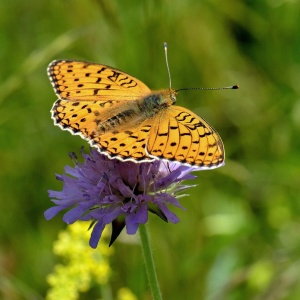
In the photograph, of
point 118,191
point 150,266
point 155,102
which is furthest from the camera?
point 155,102

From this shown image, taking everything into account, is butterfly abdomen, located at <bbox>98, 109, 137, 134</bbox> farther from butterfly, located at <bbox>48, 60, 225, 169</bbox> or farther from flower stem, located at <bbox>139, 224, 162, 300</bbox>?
flower stem, located at <bbox>139, 224, 162, 300</bbox>

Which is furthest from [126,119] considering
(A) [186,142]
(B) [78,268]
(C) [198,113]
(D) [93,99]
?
(C) [198,113]

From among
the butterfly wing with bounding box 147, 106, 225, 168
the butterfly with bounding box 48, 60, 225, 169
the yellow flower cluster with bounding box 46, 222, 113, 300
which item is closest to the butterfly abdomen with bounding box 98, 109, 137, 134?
the butterfly with bounding box 48, 60, 225, 169

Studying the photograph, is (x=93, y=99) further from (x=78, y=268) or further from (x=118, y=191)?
(x=78, y=268)

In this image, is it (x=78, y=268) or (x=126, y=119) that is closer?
(x=126, y=119)

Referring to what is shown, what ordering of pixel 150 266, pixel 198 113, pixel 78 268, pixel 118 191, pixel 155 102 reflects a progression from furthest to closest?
pixel 198 113, pixel 78 268, pixel 155 102, pixel 118 191, pixel 150 266

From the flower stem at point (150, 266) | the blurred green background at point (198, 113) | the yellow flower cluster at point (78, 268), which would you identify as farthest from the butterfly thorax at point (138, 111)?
the blurred green background at point (198, 113)

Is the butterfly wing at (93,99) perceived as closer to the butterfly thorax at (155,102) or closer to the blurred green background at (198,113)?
the butterfly thorax at (155,102)
